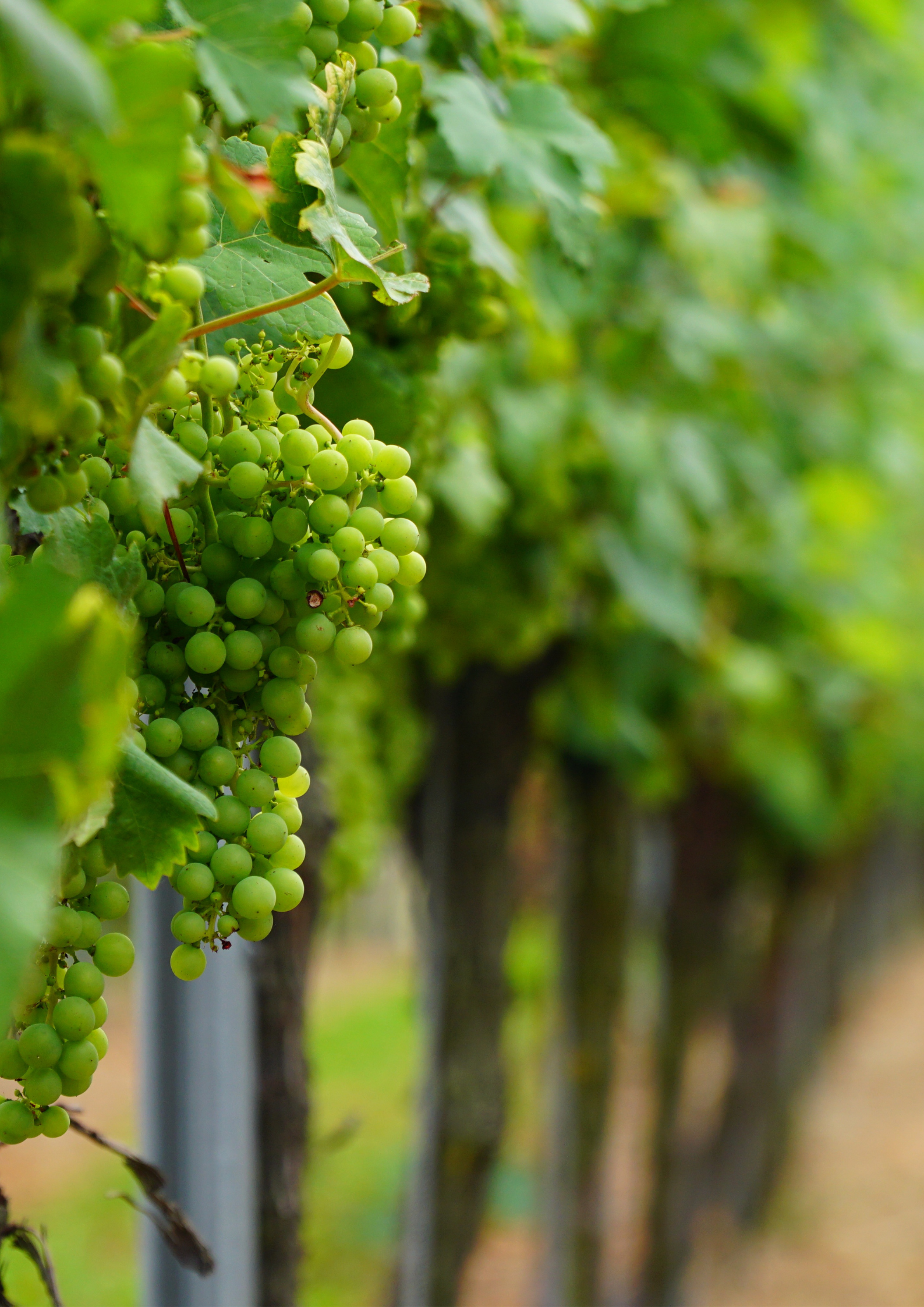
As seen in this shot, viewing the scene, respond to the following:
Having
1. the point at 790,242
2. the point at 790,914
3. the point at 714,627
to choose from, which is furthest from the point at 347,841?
the point at 790,914

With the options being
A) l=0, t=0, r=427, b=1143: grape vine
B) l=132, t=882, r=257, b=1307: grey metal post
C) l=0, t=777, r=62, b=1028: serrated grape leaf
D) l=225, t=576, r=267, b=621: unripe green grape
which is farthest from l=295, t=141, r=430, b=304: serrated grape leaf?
l=132, t=882, r=257, b=1307: grey metal post

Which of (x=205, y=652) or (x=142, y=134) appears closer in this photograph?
(x=142, y=134)

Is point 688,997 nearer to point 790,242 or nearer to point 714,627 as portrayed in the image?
point 714,627

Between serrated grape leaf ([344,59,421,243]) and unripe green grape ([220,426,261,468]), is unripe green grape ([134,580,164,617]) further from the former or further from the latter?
serrated grape leaf ([344,59,421,243])

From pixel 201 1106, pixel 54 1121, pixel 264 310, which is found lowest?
pixel 201 1106

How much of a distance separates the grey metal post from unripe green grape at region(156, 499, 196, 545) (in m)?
0.73

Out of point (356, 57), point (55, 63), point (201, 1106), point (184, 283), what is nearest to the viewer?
point (55, 63)

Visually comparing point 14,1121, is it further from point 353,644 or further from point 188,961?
point 353,644

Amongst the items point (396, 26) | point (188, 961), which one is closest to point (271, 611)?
point (188, 961)

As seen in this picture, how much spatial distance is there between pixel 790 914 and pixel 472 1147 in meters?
2.08

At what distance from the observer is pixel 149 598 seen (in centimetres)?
41

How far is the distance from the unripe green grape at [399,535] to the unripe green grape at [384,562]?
11 mm

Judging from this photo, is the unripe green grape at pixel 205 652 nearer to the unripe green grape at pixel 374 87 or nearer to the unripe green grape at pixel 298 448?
the unripe green grape at pixel 298 448

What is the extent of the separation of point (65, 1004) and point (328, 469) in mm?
182
